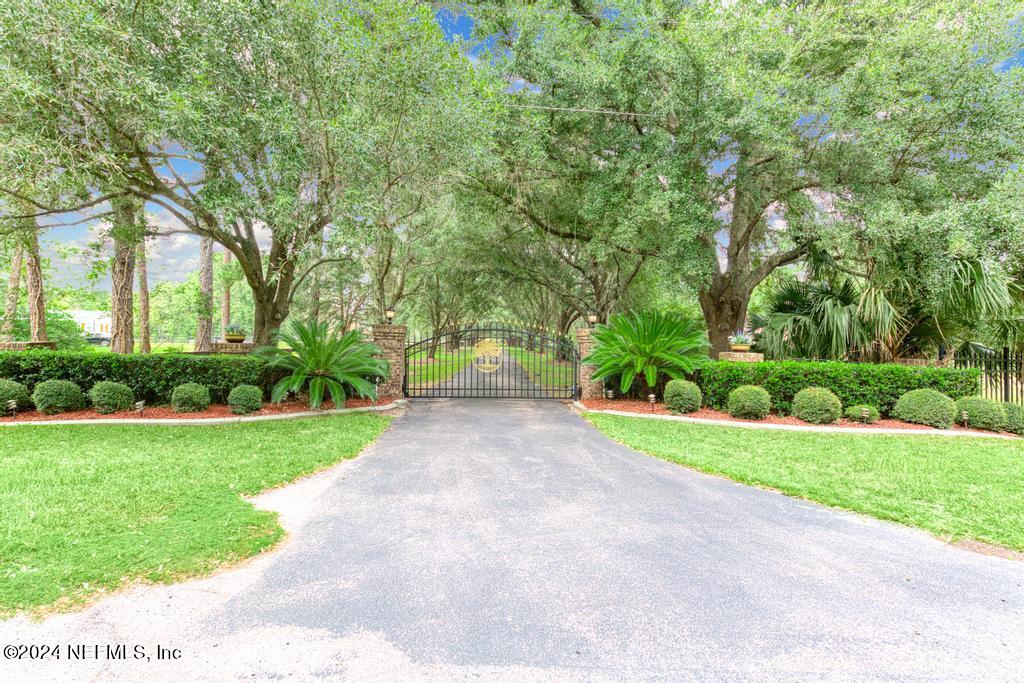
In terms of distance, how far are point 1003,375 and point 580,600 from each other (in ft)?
36.6

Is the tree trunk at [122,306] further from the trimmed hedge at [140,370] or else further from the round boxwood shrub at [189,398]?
the round boxwood shrub at [189,398]

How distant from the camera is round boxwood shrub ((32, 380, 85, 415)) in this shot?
7.63 m

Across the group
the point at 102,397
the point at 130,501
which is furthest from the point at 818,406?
the point at 102,397

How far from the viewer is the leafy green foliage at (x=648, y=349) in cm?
969

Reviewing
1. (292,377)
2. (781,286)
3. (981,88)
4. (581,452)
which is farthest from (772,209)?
(292,377)

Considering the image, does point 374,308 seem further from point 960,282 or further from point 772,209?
point 960,282

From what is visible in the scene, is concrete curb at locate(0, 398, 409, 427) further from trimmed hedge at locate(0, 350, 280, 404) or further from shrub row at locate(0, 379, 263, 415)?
trimmed hedge at locate(0, 350, 280, 404)

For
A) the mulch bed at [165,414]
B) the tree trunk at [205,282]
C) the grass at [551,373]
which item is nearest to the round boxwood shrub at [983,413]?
the grass at [551,373]

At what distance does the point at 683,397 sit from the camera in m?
9.08

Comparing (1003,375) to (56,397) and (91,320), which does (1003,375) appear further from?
(91,320)

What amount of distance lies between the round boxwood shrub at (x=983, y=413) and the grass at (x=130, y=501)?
10.3m

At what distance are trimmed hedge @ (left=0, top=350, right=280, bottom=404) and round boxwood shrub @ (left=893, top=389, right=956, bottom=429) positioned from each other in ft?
39.9

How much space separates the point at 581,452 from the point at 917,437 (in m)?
5.66

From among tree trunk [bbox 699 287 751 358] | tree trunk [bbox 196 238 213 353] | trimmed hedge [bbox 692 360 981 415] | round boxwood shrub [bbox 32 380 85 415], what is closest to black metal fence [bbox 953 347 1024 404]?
trimmed hedge [bbox 692 360 981 415]
